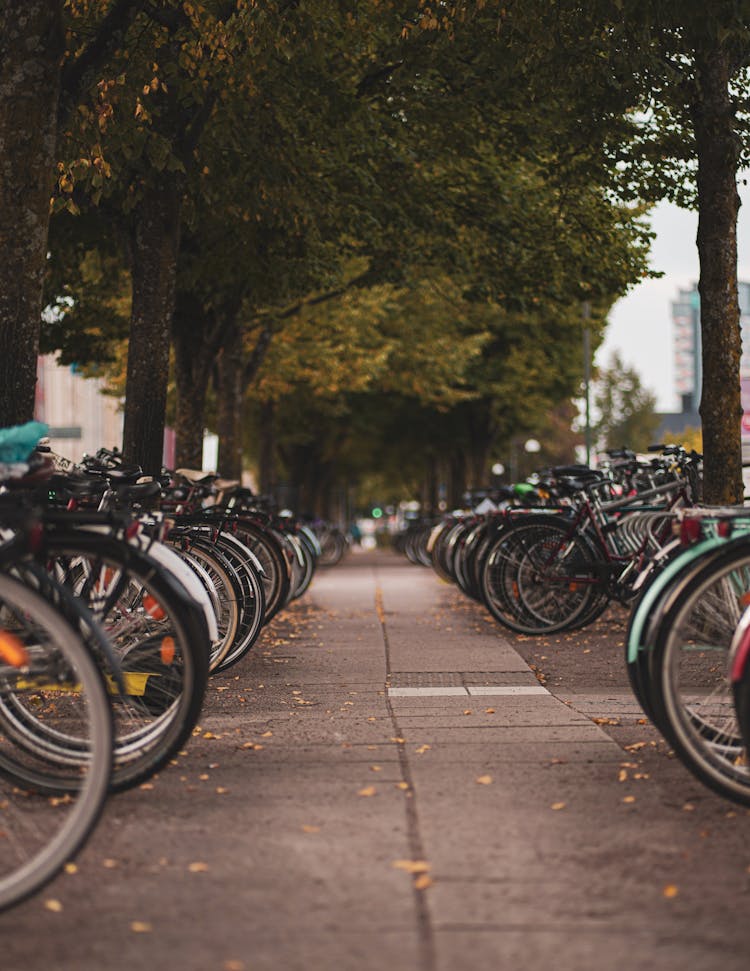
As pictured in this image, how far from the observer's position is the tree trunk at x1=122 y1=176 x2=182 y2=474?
12719 millimetres

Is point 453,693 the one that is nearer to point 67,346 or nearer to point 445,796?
point 445,796

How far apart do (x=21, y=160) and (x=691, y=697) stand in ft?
15.9

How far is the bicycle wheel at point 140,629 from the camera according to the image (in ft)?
15.9

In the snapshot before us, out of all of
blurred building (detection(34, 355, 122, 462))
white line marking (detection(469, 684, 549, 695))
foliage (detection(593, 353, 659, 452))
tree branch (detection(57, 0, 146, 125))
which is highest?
foliage (detection(593, 353, 659, 452))

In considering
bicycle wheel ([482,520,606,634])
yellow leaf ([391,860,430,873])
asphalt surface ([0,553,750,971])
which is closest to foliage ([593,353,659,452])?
bicycle wheel ([482,520,606,634])

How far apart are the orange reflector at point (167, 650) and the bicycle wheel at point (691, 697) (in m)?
1.67

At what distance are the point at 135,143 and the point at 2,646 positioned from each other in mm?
7370

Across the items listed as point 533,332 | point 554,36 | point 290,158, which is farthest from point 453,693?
point 533,332

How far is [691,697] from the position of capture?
5.20 m

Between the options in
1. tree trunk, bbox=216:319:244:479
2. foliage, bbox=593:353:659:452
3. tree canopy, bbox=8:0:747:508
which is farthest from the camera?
foliage, bbox=593:353:659:452

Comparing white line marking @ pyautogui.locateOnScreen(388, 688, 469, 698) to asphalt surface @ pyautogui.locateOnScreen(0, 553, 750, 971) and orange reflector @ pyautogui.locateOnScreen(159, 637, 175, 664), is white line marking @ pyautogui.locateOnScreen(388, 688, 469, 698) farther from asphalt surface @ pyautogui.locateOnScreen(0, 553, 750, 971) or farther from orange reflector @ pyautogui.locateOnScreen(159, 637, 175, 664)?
orange reflector @ pyautogui.locateOnScreen(159, 637, 175, 664)

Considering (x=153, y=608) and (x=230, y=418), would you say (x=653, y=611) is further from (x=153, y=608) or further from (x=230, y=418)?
(x=230, y=418)

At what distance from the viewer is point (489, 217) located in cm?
1745

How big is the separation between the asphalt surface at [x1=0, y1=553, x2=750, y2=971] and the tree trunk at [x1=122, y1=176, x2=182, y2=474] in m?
5.36
